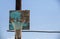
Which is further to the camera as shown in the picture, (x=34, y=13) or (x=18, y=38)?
(x=34, y=13)

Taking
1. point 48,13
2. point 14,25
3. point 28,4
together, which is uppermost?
point 28,4

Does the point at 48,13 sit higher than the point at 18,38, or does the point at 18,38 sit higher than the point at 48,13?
the point at 48,13

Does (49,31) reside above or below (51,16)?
below

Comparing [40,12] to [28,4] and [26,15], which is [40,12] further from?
[26,15]

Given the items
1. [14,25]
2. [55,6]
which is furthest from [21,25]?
[55,6]

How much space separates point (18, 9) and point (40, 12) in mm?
450

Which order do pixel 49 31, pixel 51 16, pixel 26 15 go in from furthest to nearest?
1. pixel 51 16
2. pixel 49 31
3. pixel 26 15

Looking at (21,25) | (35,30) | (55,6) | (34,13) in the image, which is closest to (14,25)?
(21,25)

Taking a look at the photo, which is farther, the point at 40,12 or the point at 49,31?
the point at 40,12

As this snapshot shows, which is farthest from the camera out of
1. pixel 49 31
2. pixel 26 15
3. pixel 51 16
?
pixel 51 16

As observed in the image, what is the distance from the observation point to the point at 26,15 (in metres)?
0.97

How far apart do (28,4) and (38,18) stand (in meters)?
0.23

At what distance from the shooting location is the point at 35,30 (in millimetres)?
1313

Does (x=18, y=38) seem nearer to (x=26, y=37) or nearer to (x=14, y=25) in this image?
(x=14, y=25)
